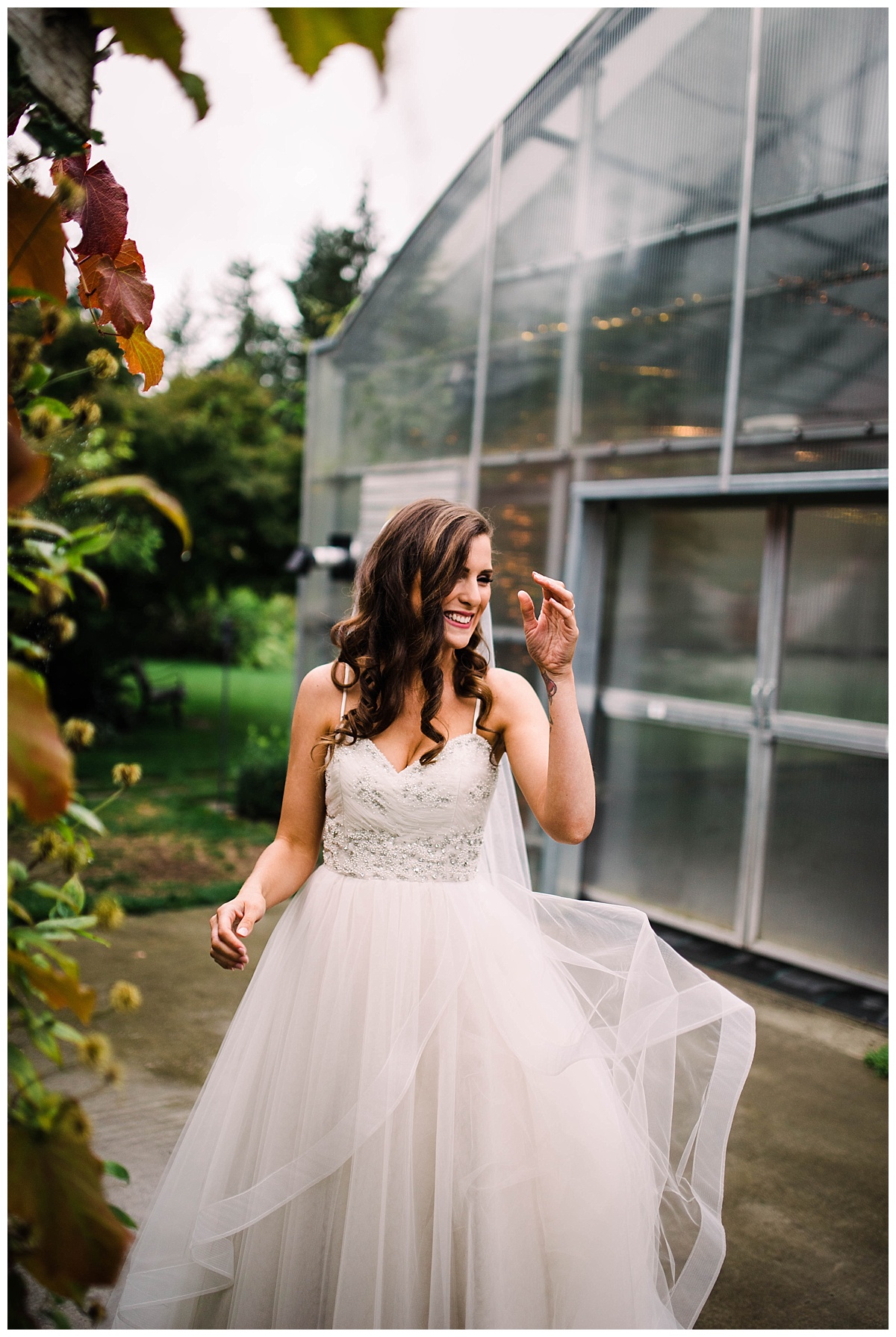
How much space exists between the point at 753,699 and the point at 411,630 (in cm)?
358

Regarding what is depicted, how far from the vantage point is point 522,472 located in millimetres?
6180

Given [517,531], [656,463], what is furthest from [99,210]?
[517,531]

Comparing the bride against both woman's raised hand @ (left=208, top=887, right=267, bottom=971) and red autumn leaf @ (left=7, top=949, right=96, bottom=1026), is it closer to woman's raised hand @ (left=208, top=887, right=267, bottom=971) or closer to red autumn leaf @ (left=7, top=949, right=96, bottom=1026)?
woman's raised hand @ (left=208, top=887, right=267, bottom=971)

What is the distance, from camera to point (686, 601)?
5.77 m

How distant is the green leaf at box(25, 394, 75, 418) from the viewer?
98 centimetres

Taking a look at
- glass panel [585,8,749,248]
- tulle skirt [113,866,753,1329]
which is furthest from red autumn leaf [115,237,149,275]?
glass panel [585,8,749,248]

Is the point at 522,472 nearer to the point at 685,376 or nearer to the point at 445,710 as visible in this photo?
the point at 685,376

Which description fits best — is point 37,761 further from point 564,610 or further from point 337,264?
point 337,264

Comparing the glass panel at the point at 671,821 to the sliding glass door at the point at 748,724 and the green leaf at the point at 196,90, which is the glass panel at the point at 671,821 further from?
the green leaf at the point at 196,90

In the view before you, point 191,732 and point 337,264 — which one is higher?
point 337,264

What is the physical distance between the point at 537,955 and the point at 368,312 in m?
6.28

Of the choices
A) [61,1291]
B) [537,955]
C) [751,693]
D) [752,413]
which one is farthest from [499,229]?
[61,1291]

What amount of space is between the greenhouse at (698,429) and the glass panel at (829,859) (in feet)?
0.04

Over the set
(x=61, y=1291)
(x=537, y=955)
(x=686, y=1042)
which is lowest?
(x=686, y=1042)
